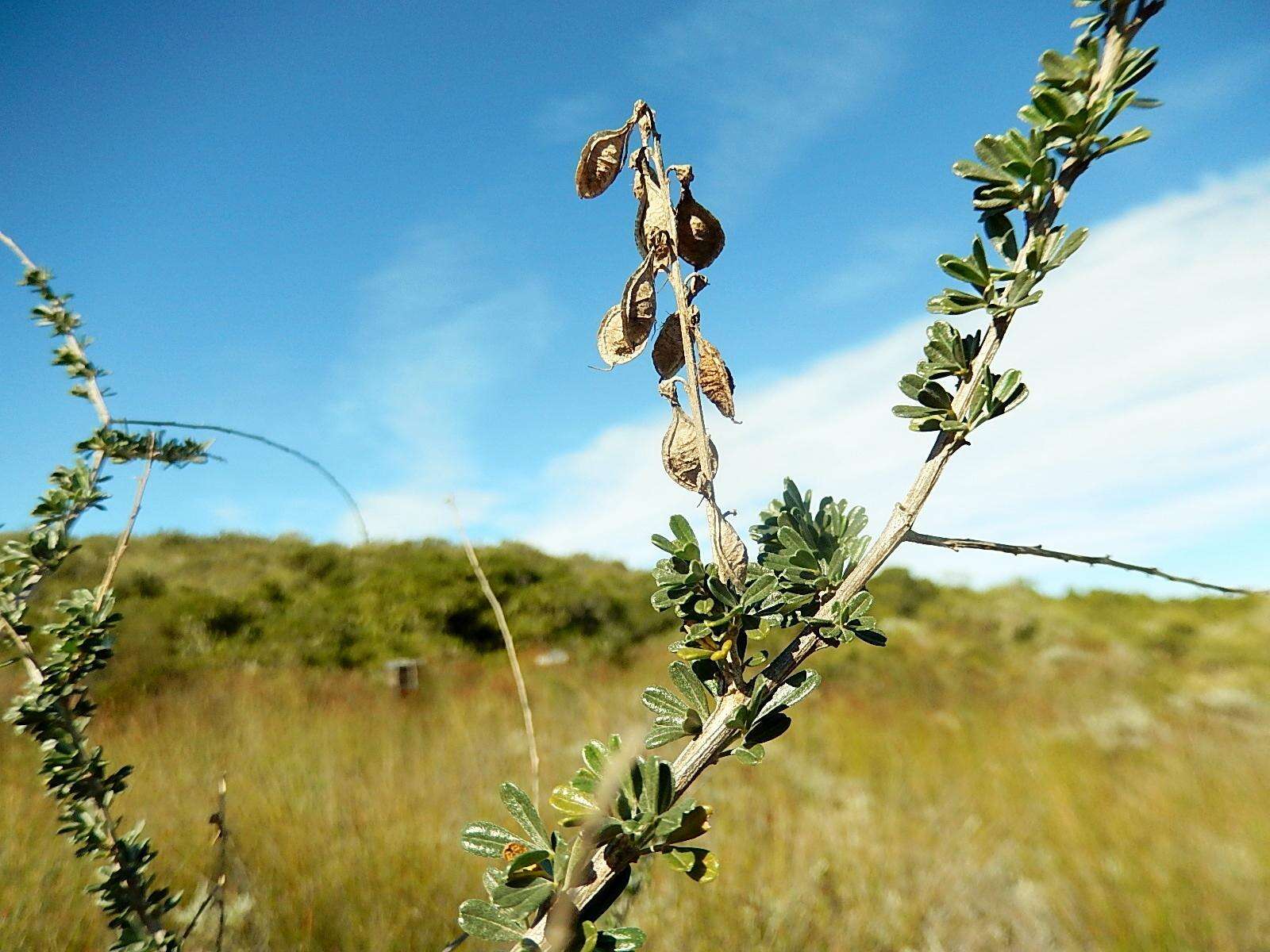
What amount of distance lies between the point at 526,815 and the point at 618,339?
0.39 metres

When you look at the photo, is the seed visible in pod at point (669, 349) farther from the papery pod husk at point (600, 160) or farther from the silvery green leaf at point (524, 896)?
the silvery green leaf at point (524, 896)

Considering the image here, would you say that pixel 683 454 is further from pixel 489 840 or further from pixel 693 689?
pixel 489 840

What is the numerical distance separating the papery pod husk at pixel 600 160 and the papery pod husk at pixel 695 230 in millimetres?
66

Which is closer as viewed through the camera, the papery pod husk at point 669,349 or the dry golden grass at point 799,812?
the papery pod husk at point 669,349

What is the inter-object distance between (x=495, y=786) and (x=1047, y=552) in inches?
208

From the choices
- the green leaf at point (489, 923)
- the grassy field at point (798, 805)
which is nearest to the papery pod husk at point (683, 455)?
the green leaf at point (489, 923)

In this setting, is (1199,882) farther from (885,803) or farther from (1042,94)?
(1042,94)

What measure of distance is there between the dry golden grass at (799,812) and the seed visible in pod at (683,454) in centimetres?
20

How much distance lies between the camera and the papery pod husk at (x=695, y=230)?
2.03 feet

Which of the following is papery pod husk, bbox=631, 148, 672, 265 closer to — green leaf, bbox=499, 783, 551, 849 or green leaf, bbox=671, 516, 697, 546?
green leaf, bbox=671, 516, 697, 546

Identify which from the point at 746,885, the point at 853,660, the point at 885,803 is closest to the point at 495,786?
the point at 746,885

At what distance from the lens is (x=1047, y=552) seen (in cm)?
55

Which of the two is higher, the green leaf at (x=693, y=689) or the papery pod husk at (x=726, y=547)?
the papery pod husk at (x=726, y=547)

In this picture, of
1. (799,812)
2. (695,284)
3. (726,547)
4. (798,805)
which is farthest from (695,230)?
(798,805)
